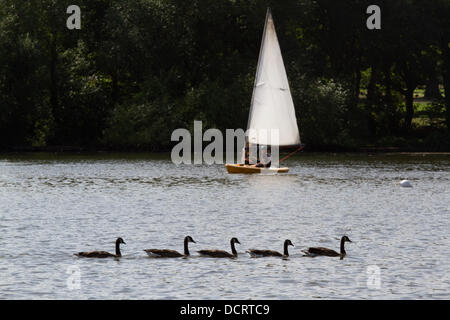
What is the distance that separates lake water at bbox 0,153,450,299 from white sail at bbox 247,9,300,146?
3.95m

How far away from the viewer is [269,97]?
73125 mm

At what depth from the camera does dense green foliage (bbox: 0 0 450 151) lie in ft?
317

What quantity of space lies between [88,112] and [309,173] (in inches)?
1486

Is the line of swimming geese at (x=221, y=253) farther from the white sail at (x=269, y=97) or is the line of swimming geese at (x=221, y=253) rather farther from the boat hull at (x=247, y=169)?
the white sail at (x=269, y=97)

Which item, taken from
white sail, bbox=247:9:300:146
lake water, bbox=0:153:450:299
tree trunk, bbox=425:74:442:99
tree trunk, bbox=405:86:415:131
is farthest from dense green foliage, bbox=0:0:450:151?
lake water, bbox=0:153:450:299

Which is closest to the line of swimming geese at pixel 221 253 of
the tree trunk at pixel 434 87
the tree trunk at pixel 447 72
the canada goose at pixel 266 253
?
the canada goose at pixel 266 253

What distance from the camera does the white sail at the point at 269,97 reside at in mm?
72875

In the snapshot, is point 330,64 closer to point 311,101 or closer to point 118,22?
point 311,101

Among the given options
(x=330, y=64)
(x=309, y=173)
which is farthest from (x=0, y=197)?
(x=330, y=64)

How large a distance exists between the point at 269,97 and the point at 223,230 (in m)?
36.0

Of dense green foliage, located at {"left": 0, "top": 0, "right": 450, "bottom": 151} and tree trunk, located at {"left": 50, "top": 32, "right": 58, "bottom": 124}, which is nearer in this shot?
dense green foliage, located at {"left": 0, "top": 0, "right": 450, "bottom": 151}

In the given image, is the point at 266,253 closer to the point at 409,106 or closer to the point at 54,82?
the point at 54,82

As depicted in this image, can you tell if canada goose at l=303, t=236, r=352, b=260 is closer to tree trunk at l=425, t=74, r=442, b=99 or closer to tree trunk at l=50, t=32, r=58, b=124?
tree trunk at l=50, t=32, r=58, b=124

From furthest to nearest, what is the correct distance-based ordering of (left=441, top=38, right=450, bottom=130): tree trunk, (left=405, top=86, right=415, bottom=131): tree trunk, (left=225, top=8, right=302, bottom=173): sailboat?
(left=405, top=86, right=415, bottom=131): tree trunk, (left=441, top=38, right=450, bottom=130): tree trunk, (left=225, top=8, right=302, bottom=173): sailboat
